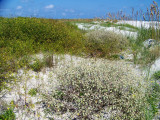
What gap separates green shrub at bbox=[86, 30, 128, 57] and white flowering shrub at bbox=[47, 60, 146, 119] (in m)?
3.80

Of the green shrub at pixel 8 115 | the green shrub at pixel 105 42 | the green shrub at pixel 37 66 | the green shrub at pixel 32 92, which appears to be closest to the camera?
the green shrub at pixel 8 115

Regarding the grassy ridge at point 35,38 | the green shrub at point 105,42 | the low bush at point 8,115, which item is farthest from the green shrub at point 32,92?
the green shrub at point 105,42

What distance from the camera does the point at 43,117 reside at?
3475mm

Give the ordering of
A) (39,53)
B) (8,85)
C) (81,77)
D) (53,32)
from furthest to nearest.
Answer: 1. (53,32)
2. (39,53)
3. (8,85)
4. (81,77)

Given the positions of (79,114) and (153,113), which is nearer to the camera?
(153,113)

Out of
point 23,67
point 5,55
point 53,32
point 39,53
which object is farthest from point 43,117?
point 53,32

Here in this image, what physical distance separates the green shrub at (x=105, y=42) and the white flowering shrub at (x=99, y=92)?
380 cm

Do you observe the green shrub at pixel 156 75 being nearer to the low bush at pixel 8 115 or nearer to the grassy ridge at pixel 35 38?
the grassy ridge at pixel 35 38

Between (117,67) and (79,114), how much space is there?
1.49m

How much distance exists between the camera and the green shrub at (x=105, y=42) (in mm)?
7955

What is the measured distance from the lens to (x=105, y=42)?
8727 millimetres

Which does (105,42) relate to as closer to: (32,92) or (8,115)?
(32,92)

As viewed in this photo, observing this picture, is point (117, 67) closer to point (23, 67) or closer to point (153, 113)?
point (153, 113)

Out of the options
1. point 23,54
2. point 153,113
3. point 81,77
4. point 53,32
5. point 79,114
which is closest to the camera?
point 153,113
